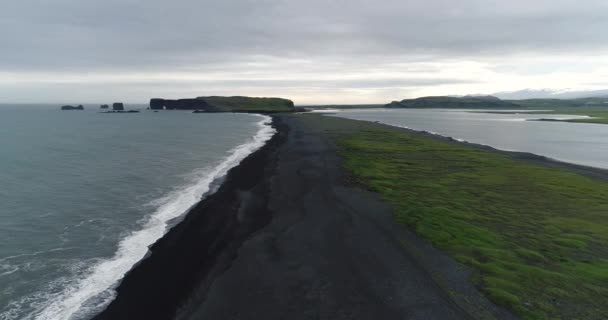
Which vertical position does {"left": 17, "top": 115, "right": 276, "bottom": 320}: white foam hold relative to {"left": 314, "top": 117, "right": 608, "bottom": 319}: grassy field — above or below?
below

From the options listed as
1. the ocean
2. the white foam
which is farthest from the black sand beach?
the ocean

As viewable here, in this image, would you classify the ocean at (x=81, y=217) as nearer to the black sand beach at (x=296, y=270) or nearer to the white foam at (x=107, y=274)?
the white foam at (x=107, y=274)

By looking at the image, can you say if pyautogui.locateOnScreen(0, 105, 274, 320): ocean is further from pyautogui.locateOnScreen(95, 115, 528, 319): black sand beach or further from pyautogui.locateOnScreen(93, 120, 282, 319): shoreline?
pyautogui.locateOnScreen(95, 115, 528, 319): black sand beach

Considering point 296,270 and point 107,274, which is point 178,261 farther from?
point 296,270

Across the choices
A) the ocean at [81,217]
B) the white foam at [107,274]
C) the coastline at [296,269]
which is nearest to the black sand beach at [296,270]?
the coastline at [296,269]

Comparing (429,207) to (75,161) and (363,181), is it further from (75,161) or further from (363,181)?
(75,161)

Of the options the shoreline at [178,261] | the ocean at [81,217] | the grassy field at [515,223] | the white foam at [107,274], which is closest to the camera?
the white foam at [107,274]

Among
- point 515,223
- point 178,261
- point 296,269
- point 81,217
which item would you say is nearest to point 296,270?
point 296,269
